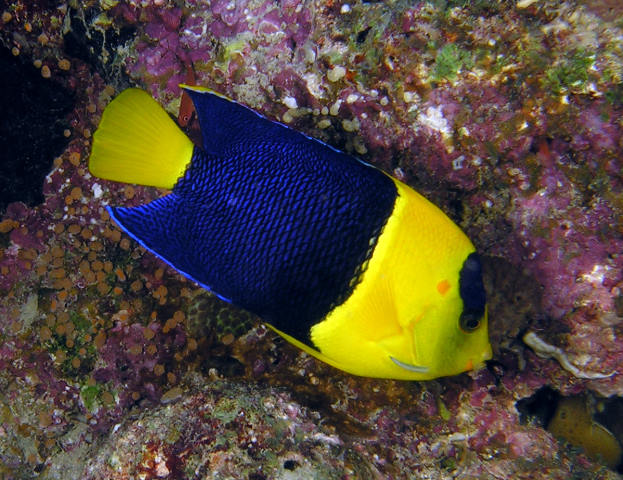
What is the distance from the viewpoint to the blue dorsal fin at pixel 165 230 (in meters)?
1.69

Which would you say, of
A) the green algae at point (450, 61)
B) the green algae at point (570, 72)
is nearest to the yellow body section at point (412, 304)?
the green algae at point (450, 61)

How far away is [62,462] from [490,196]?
3348 mm

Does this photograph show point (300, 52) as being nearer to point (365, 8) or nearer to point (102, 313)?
point (365, 8)

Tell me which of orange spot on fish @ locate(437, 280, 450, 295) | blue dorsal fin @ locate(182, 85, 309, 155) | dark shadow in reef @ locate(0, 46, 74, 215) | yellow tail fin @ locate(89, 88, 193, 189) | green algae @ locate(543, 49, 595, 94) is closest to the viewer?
orange spot on fish @ locate(437, 280, 450, 295)

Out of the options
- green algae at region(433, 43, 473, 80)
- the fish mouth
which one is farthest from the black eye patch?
green algae at region(433, 43, 473, 80)

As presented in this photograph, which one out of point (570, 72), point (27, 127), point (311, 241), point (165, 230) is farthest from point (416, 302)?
point (27, 127)

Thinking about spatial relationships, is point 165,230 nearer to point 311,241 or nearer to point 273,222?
point 273,222

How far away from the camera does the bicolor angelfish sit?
1.55 meters

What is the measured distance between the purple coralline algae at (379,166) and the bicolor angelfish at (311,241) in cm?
77

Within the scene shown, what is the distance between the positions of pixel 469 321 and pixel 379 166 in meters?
1.18

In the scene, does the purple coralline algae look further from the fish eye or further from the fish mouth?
the fish eye

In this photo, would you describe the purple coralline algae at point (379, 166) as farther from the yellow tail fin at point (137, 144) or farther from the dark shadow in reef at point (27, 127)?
the yellow tail fin at point (137, 144)

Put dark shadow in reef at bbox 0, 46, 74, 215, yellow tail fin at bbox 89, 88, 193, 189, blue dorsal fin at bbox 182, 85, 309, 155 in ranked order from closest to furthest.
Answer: yellow tail fin at bbox 89, 88, 193, 189 → blue dorsal fin at bbox 182, 85, 309, 155 → dark shadow in reef at bbox 0, 46, 74, 215

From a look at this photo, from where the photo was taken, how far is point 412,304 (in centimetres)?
154
